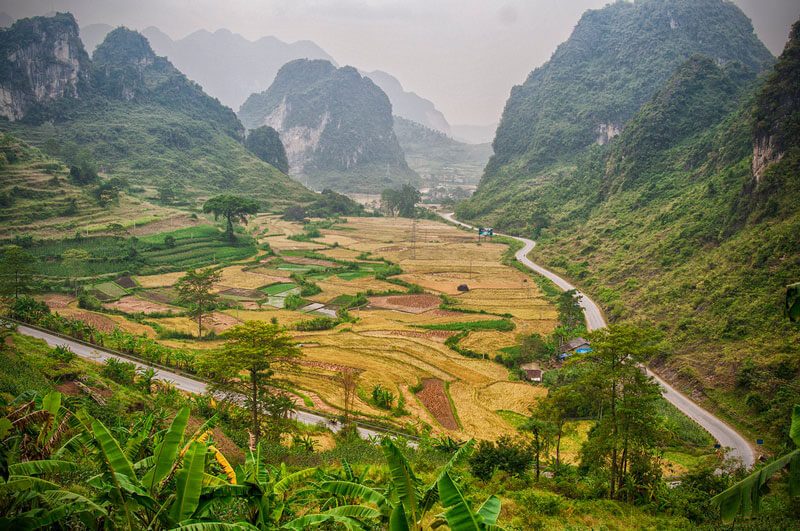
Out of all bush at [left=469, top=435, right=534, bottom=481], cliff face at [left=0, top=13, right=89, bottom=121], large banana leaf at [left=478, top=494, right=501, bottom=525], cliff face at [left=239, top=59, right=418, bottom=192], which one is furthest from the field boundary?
cliff face at [left=239, top=59, right=418, bottom=192]

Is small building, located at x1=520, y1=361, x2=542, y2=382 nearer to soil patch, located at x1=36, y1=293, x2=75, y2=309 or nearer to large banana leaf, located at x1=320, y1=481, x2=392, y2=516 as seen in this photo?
large banana leaf, located at x1=320, y1=481, x2=392, y2=516

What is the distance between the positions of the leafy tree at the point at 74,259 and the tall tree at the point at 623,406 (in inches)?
1660

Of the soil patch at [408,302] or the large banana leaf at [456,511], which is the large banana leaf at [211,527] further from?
the soil patch at [408,302]

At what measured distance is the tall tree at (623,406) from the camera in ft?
34.6

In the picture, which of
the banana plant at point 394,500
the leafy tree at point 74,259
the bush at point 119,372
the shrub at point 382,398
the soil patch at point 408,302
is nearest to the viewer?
the banana plant at point 394,500

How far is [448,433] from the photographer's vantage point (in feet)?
60.5

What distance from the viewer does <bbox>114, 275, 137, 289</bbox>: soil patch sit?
128 ft

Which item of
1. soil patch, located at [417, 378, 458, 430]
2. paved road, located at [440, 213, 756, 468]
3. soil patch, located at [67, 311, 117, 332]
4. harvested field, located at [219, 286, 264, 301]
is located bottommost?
soil patch, located at [417, 378, 458, 430]

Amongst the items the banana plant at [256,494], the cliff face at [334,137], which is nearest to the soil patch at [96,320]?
the banana plant at [256,494]

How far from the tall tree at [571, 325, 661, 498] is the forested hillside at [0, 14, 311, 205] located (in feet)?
282

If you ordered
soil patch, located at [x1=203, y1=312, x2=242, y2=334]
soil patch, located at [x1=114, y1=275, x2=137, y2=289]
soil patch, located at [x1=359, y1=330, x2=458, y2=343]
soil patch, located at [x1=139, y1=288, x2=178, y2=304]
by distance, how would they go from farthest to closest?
1. soil patch, located at [x1=114, y1=275, x2=137, y2=289]
2. soil patch, located at [x1=139, y1=288, x2=178, y2=304]
3. soil patch, located at [x1=359, y1=330, x2=458, y2=343]
4. soil patch, located at [x1=203, y1=312, x2=242, y2=334]

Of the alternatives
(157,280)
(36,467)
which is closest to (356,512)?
(36,467)

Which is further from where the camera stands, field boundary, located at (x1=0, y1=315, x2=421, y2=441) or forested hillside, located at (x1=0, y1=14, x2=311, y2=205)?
forested hillside, located at (x1=0, y1=14, x2=311, y2=205)

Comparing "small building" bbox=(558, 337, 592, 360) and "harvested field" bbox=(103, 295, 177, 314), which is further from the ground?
"small building" bbox=(558, 337, 592, 360)
